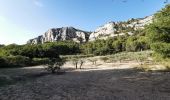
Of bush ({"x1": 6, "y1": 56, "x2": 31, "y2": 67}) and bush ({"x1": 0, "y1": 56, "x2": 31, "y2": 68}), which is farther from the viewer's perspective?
bush ({"x1": 6, "y1": 56, "x2": 31, "y2": 67})

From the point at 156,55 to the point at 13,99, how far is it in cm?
1981

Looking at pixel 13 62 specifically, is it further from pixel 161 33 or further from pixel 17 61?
pixel 161 33

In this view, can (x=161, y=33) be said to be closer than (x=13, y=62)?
Yes

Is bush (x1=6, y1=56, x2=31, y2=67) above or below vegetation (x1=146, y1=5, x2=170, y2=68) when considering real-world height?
below

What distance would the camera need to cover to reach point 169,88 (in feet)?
66.5

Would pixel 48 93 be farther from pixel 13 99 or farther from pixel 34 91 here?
pixel 13 99

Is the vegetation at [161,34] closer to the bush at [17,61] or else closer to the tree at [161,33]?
the tree at [161,33]

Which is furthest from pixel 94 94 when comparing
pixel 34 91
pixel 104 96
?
pixel 34 91

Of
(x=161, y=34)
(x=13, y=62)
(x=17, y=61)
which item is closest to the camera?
(x=161, y=34)

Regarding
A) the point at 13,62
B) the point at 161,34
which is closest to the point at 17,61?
the point at 13,62

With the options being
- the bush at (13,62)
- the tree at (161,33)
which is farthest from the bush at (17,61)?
the tree at (161,33)

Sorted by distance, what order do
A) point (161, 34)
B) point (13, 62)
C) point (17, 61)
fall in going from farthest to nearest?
point (17, 61) → point (13, 62) → point (161, 34)

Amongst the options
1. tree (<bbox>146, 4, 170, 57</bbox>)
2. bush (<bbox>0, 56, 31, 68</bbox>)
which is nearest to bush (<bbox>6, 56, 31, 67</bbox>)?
bush (<bbox>0, 56, 31, 68</bbox>)

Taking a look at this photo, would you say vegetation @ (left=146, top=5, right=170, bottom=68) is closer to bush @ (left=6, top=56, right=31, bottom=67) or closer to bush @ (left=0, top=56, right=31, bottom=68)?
bush @ (left=0, top=56, right=31, bottom=68)
